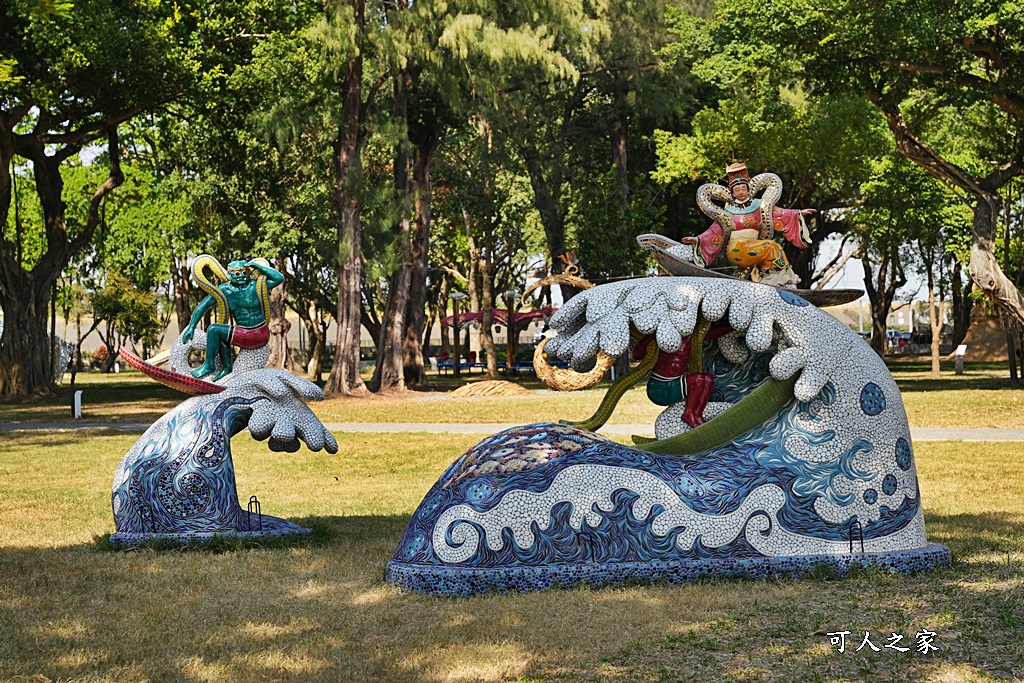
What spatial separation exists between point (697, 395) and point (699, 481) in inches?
30.5

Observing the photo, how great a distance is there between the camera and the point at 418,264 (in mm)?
32375

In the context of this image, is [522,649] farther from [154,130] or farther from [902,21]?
[154,130]

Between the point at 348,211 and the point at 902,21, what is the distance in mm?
13746

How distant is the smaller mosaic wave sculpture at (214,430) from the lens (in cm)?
907

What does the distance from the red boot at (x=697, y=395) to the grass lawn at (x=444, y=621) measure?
4.16 feet

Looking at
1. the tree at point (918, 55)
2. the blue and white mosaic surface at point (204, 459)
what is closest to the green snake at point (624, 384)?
the blue and white mosaic surface at point (204, 459)

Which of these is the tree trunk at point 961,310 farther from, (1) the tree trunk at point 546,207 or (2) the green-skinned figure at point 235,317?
(2) the green-skinned figure at point 235,317

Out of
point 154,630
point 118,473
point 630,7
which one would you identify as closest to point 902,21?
point 630,7

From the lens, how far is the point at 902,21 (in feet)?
69.5

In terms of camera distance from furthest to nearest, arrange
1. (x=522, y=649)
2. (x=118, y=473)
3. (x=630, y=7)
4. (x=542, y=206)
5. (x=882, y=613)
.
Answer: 1. (x=542, y=206)
2. (x=630, y=7)
3. (x=118, y=473)
4. (x=882, y=613)
5. (x=522, y=649)

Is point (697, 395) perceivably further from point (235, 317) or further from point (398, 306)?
point (398, 306)

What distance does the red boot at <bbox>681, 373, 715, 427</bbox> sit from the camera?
7.88 metres

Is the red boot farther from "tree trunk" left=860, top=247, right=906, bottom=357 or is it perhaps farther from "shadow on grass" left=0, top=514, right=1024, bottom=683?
"tree trunk" left=860, top=247, right=906, bottom=357

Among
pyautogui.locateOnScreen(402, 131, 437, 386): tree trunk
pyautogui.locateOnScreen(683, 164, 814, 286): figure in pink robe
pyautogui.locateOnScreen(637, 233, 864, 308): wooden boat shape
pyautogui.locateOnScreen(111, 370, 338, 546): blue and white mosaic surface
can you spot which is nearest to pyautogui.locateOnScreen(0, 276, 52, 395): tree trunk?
pyautogui.locateOnScreen(402, 131, 437, 386): tree trunk
